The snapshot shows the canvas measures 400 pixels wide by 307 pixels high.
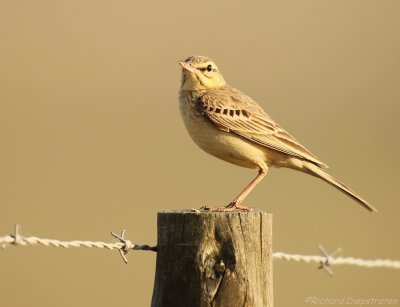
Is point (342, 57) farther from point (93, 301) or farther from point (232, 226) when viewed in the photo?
point (232, 226)

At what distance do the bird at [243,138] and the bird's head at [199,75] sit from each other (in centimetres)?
15

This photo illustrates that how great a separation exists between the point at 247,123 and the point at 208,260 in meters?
3.55

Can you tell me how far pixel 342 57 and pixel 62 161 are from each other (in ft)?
52.2

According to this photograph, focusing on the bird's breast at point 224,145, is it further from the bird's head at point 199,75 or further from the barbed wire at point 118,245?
the barbed wire at point 118,245

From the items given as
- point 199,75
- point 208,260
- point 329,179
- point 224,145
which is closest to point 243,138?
point 224,145

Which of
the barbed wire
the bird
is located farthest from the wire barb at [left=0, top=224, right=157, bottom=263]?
the bird

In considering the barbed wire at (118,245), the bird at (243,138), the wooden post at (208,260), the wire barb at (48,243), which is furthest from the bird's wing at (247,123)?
the wooden post at (208,260)

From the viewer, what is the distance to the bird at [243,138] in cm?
847

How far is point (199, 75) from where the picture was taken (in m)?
9.34

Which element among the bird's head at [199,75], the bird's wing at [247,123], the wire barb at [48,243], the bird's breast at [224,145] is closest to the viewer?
the wire barb at [48,243]

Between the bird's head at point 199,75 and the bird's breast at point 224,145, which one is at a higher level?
the bird's head at point 199,75

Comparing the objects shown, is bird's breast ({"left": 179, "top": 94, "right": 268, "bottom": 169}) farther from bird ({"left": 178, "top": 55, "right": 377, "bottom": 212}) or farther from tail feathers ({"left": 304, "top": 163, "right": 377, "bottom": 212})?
tail feathers ({"left": 304, "top": 163, "right": 377, "bottom": 212})

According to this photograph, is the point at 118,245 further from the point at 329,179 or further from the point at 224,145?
the point at 329,179

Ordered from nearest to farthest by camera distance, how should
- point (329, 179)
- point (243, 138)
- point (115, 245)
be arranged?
point (115, 245), point (243, 138), point (329, 179)
